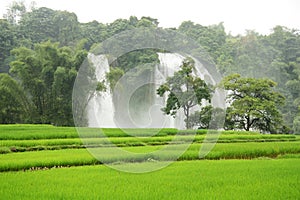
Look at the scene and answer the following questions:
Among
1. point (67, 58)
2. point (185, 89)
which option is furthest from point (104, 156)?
Answer: point (67, 58)

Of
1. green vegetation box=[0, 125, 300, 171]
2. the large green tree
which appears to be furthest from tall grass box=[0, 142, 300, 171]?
the large green tree

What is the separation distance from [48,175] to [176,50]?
10.7 meters

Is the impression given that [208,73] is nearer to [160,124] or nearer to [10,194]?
[160,124]

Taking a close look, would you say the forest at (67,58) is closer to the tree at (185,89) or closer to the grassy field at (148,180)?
the tree at (185,89)

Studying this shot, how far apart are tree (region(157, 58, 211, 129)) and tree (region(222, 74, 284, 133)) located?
10.0ft

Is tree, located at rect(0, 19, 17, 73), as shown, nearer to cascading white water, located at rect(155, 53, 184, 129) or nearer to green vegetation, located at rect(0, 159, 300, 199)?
cascading white water, located at rect(155, 53, 184, 129)

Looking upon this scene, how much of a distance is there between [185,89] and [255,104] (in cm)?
480

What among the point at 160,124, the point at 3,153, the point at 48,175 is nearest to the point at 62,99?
the point at 160,124

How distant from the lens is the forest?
28.0m

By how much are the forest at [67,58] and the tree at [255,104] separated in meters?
0.99

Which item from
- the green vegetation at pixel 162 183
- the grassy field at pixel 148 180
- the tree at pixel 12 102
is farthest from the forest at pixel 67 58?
the green vegetation at pixel 162 183

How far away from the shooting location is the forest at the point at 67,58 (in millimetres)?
27984

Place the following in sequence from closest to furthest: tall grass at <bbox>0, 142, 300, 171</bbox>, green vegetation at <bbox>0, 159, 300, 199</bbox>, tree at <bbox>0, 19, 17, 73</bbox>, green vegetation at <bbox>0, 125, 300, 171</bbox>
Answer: green vegetation at <bbox>0, 159, 300, 199</bbox>, tall grass at <bbox>0, 142, 300, 171</bbox>, green vegetation at <bbox>0, 125, 300, 171</bbox>, tree at <bbox>0, 19, 17, 73</bbox>

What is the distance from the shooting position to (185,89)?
2469 cm
